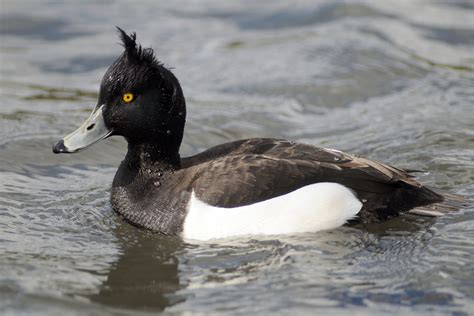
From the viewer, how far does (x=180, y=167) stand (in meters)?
8.00

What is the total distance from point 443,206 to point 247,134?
3.63 meters

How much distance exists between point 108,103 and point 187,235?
54.9 inches

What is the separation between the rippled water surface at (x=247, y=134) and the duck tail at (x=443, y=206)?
Result: 10cm

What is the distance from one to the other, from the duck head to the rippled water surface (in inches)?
32.1

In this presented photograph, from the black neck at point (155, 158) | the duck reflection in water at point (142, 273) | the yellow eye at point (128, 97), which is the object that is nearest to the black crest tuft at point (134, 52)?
the yellow eye at point (128, 97)

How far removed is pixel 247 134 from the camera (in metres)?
10.9

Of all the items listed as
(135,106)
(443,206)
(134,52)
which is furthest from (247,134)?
(443,206)

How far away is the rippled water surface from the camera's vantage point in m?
6.43

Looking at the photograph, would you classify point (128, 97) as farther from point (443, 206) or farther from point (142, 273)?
point (443, 206)

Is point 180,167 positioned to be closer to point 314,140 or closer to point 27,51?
point 314,140

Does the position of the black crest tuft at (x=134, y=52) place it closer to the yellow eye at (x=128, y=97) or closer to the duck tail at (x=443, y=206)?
the yellow eye at (x=128, y=97)

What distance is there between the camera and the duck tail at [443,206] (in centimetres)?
770

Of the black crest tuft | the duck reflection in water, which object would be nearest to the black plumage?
the black crest tuft

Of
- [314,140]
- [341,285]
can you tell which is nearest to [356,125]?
[314,140]
